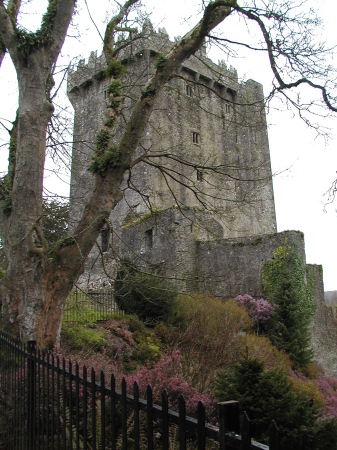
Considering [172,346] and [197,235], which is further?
[197,235]

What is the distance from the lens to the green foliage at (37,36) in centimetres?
762

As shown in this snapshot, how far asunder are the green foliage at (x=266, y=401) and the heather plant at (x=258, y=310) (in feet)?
33.4

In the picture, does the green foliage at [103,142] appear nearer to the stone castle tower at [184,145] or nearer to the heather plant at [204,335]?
the heather plant at [204,335]

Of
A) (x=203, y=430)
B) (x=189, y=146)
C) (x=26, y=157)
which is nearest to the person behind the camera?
(x=203, y=430)

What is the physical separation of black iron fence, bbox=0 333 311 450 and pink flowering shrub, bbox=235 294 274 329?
11.8 m

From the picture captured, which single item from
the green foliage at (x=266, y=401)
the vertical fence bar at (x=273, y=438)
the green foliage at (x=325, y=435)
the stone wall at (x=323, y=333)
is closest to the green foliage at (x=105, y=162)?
the green foliage at (x=266, y=401)

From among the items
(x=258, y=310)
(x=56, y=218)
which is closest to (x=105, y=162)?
(x=56, y=218)

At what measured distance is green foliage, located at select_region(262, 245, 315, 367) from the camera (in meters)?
16.7

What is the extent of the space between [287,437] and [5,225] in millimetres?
5578

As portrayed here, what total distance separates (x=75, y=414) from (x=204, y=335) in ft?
29.5

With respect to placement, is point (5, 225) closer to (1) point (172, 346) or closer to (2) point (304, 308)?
(1) point (172, 346)

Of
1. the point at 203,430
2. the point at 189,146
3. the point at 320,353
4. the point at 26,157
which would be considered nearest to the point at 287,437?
the point at 203,430

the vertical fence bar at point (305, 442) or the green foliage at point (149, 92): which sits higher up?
the green foliage at point (149, 92)

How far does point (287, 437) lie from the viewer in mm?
6688
